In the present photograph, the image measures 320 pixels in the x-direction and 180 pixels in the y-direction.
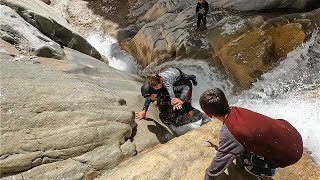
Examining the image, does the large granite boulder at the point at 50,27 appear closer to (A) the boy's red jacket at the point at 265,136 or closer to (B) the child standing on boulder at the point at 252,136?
(B) the child standing on boulder at the point at 252,136

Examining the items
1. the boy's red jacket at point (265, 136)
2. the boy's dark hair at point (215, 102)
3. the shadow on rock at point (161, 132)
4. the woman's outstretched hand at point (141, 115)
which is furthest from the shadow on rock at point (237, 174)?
the woman's outstretched hand at point (141, 115)

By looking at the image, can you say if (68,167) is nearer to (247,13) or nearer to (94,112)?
(94,112)

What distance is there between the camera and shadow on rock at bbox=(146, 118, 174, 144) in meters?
5.07

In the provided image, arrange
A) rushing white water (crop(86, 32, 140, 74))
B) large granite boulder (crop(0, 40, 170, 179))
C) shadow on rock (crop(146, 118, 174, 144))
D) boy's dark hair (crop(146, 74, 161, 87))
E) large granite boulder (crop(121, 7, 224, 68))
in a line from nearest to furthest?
large granite boulder (crop(0, 40, 170, 179)) < boy's dark hair (crop(146, 74, 161, 87)) < shadow on rock (crop(146, 118, 174, 144)) < large granite boulder (crop(121, 7, 224, 68)) < rushing white water (crop(86, 32, 140, 74))

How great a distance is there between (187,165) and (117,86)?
288cm

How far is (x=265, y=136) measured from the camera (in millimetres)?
2830

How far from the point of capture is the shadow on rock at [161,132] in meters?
5.07

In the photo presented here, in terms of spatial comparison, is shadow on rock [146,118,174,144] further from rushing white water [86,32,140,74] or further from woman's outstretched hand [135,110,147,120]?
rushing white water [86,32,140,74]

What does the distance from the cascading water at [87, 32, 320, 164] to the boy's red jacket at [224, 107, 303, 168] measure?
2472 mm

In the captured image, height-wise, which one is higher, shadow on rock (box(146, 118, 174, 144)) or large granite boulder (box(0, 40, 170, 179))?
large granite boulder (box(0, 40, 170, 179))

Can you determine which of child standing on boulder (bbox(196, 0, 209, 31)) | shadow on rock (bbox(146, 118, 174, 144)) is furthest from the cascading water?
shadow on rock (bbox(146, 118, 174, 144))

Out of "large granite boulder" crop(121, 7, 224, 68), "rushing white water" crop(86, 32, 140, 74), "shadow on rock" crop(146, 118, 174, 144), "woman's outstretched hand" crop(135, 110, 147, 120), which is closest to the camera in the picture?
"shadow on rock" crop(146, 118, 174, 144)

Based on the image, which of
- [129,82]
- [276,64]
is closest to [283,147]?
[129,82]

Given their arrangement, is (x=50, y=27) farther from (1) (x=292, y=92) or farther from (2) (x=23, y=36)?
(1) (x=292, y=92)
